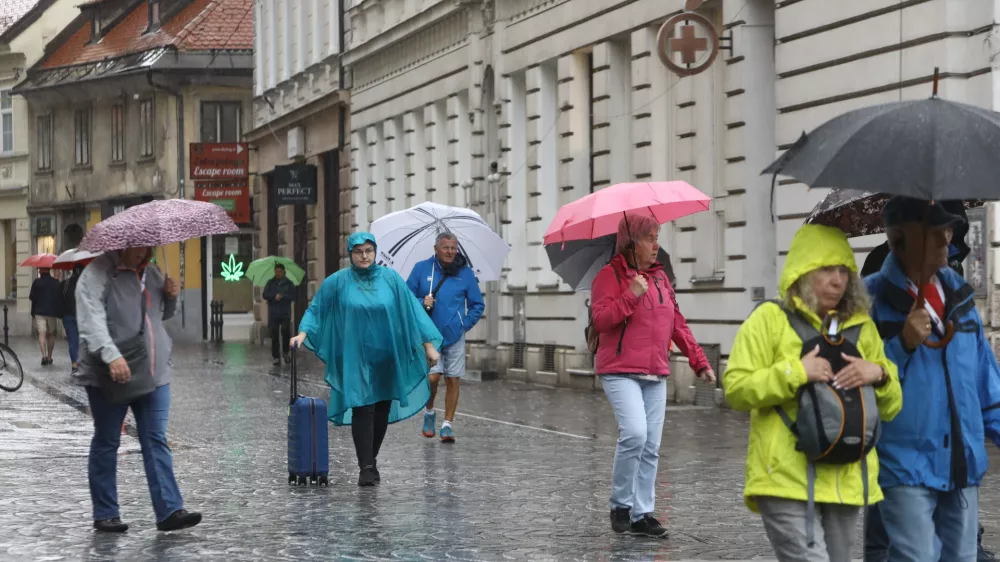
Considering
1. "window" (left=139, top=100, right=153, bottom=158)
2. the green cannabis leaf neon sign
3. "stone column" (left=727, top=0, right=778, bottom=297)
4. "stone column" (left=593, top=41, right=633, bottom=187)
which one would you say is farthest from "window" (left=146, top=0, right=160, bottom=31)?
"stone column" (left=727, top=0, right=778, bottom=297)

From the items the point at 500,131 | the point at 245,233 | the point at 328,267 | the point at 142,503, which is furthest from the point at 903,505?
the point at 245,233

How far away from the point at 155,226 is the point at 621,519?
296cm

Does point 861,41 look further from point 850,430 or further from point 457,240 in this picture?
point 850,430

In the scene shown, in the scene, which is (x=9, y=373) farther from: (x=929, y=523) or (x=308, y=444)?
Answer: (x=929, y=523)

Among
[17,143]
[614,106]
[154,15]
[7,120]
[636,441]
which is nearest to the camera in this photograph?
[636,441]

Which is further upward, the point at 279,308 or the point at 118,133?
the point at 118,133

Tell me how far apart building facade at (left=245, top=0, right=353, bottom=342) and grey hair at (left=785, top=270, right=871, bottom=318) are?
32818 mm

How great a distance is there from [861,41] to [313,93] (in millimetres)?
24573

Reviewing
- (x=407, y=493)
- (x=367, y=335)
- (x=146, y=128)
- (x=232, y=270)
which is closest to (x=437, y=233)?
(x=367, y=335)

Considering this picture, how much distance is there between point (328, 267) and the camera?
40938 mm

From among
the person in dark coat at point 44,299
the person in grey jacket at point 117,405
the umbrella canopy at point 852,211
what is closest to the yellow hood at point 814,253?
the umbrella canopy at point 852,211

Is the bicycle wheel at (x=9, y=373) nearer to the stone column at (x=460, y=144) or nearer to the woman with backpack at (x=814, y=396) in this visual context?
the stone column at (x=460, y=144)

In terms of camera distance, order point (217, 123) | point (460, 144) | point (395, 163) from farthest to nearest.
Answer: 1. point (217, 123)
2. point (395, 163)
3. point (460, 144)

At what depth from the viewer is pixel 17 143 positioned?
64.1m
